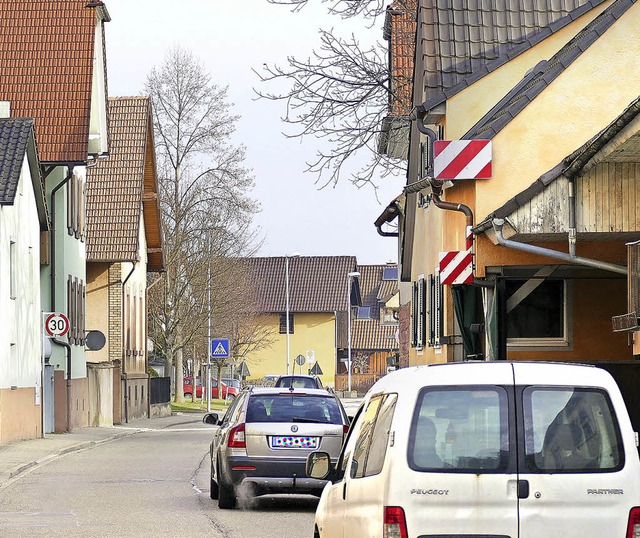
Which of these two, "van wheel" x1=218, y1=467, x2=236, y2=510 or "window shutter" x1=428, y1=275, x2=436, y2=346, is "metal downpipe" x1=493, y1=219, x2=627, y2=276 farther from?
"window shutter" x1=428, y1=275, x2=436, y2=346

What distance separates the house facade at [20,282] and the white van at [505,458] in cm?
2432

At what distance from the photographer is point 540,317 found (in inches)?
824

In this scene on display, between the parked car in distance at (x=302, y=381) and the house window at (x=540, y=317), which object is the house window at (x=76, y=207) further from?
the house window at (x=540, y=317)

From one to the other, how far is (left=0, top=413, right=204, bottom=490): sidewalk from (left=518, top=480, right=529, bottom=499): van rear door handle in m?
15.2

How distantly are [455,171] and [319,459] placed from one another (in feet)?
32.2

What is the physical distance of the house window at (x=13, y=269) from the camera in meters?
33.6

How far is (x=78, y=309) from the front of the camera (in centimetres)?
4475

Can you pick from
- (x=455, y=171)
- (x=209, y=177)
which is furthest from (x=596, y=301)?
(x=209, y=177)

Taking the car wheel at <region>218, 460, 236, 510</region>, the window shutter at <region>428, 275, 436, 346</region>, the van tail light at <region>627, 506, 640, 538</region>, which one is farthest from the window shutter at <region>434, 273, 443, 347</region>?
the van tail light at <region>627, 506, 640, 538</region>

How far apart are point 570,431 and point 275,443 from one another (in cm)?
993

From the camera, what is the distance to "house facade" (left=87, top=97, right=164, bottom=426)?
50.4 m

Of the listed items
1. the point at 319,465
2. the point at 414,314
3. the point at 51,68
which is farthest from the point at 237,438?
the point at 51,68

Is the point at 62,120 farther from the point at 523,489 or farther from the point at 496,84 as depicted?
the point at 523,489

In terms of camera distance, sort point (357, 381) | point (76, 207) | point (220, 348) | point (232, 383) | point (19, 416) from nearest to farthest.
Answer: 1. point (19, 416)
2. point (76, 207)
3. point (220, 348)
4. point (232, 383)
5. point (357, 381)
